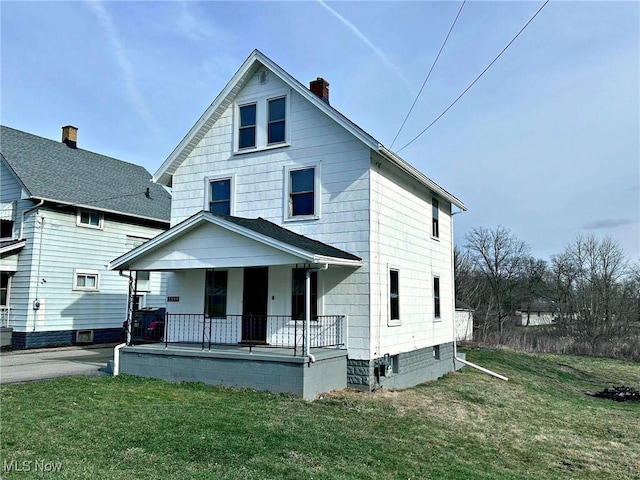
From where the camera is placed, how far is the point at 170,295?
1350 centimetres

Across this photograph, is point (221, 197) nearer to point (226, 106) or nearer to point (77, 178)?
point (226, 106)

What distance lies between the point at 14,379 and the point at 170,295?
4145 mm

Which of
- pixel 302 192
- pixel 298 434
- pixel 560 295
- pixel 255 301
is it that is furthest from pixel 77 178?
pixel 560 295

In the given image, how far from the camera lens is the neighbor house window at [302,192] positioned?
1225cm

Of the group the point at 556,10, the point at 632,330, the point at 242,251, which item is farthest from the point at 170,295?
the point at 632,330

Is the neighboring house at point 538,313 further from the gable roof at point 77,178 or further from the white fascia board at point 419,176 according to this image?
the gable roof at point 77,178

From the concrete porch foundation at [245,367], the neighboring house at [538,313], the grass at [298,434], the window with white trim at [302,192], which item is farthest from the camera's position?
the neighboring house at [538,313]

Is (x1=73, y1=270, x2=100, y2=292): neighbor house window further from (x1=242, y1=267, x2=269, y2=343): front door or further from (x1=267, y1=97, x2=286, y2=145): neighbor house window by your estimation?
(x1=267, y1=97, x2=286, y2=145): neighbor house window

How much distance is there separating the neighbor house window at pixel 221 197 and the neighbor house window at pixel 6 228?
976cm

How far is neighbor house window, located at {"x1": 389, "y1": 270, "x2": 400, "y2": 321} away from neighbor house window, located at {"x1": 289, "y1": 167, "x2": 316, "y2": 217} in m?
2.70

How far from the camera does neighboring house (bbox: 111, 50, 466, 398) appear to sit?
10.5 meters

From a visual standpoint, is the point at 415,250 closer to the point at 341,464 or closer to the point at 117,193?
the point at 341,464

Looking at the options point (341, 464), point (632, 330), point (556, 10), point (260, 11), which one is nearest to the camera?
point (341, 464)

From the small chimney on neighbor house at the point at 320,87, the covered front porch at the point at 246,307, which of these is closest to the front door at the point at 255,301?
the covered front porch at the point at 246,307
